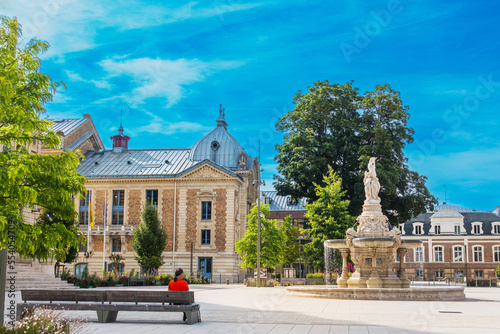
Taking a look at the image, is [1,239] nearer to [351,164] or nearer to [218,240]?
[351,164]

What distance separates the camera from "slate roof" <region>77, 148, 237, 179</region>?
191 ft

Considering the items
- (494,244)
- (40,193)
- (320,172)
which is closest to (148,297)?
(40,193)

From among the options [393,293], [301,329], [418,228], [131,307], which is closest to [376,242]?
[393,293]

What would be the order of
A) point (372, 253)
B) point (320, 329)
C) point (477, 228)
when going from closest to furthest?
point (320, 329), point (372, 253), point (477, 228)

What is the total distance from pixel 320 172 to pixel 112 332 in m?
37.3

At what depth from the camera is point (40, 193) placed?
10.5 meters

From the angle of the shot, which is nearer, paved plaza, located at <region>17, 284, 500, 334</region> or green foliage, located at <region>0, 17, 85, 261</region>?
green foliage, located at <region>0, 17, 85, 261</region>

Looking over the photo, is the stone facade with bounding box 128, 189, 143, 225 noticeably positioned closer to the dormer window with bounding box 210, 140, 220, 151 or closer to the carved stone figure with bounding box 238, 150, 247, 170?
the dormer window with bounding box 210, 140, 220, 151

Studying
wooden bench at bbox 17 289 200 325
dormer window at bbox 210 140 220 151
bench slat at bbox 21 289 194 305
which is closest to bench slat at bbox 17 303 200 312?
wooden bench at bbox 17 289 200 325

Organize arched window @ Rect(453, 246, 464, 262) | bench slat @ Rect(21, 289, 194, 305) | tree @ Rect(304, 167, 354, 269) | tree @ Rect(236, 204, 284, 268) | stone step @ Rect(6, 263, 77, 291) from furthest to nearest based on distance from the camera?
arched window @ Rect(453, 246, 464, 262), tree @ Rect(236, 204, 284, 268), tree @ Rect(304, 167, 354, 269), stone step @ Rect(6, 263, 77, 291), bench slat @ Rect(21, 289, 194, 305)

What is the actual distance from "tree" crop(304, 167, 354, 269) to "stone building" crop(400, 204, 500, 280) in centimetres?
3901

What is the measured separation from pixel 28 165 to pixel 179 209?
4707 cm

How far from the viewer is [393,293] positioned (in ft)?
75.5

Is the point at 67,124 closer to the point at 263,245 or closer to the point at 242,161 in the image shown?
the point at 242,161
